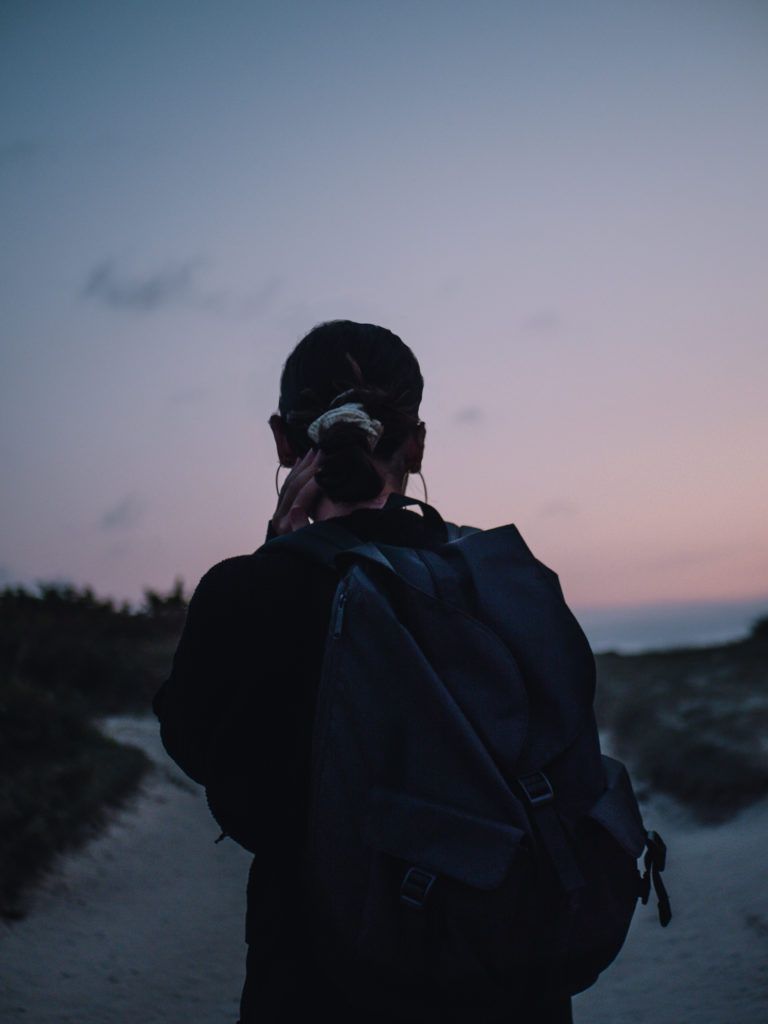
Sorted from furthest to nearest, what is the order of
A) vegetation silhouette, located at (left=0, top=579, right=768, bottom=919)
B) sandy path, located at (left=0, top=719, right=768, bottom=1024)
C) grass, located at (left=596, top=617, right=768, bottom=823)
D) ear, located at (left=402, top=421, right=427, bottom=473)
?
1. grass, located at (left=596, top=617, right=768, bottom=823)
2. vegetation silhouette, located at (left=0, top=579, right=768, bottom=919)
3. sandy path, located at (left=0, top=719, right=768, bottom=1024)
4. ear, located at (left=402, top=421, right=427, bottom=473)

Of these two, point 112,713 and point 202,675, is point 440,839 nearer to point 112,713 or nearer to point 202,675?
point 202,675

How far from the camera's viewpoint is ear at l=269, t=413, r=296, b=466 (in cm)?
172

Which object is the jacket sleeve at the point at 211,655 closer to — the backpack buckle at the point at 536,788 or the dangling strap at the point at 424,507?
the dangling strap at the point at 424,507

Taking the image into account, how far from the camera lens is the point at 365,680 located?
1.28 m

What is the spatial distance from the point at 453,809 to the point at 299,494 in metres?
0.66

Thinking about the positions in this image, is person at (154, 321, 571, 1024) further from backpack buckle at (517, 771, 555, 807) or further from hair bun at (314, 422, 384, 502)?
backpack buckle at (517, 771, 555, 807)

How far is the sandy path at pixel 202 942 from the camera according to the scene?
14.2 ft

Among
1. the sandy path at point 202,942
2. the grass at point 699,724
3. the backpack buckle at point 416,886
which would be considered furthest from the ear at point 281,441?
the grass at point 699,724

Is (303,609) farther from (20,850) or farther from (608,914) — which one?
(20,850)

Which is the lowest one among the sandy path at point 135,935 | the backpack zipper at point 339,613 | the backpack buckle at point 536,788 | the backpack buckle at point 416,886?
the sandy path at point 135,935

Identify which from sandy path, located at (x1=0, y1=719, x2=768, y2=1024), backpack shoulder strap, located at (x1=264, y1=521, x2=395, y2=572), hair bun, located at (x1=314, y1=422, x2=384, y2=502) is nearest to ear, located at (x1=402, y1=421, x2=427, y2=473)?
hair bun, located at (x1=314, y1=422, x2=384, y2=502)

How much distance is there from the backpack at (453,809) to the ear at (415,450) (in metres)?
0.34

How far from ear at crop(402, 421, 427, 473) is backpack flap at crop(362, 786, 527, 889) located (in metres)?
0.69

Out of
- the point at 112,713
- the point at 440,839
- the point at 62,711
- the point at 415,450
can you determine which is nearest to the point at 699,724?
the point at 62,711
